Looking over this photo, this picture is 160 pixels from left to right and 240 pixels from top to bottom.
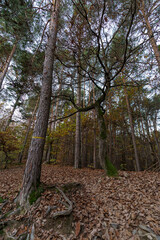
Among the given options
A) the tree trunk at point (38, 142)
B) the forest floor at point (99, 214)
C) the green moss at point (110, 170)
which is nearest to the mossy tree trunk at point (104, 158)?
the green moss at point (110, 170)

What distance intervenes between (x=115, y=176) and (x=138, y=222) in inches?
82.0

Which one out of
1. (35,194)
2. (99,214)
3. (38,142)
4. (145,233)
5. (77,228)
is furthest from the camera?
(38,142)

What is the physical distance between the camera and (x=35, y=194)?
289 centimetres

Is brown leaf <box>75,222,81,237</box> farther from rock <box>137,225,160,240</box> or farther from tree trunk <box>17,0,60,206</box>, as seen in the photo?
tree trunk <box>17,0,60,206</box>

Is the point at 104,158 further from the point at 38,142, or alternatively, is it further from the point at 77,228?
the point at 38,142

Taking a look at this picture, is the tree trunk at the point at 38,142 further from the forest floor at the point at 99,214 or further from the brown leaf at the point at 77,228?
the brown leaf at the point at 77,228

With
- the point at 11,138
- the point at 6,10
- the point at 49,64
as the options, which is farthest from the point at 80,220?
the point at 6,10

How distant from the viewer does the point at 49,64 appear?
161 inches

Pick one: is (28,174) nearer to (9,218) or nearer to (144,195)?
(9,218)

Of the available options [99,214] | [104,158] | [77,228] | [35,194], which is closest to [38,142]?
[35,194]

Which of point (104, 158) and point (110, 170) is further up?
point (104, 158)

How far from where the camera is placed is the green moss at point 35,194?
2.77 m

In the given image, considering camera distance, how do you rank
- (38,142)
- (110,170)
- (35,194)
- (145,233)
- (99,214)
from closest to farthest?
(145,233) < (99,214) < (35,194) < (38,142) < (110,170)

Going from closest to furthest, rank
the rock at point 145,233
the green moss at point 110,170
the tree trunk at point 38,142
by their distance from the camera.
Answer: the rock at point 145,233 → the tree trunk at point 38,142 → the green moss at point 110,170
